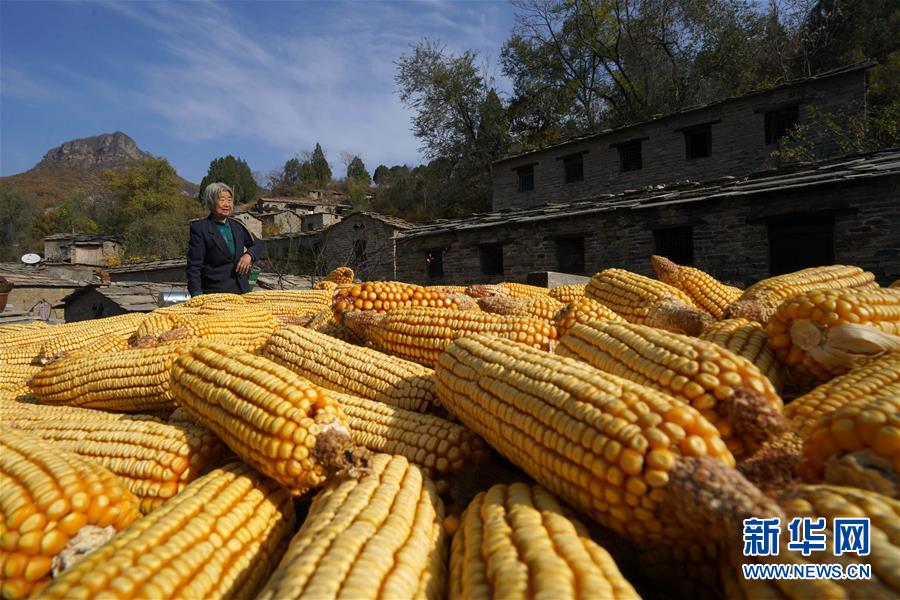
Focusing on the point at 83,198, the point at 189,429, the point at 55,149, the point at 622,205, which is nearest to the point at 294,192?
the point at 83,198

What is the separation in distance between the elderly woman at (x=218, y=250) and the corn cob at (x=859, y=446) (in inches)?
232

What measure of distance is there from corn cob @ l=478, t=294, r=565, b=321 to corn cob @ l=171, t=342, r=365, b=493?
5.79 ft

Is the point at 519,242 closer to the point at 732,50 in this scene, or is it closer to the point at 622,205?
the point at 622,205

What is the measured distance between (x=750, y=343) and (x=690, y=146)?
22.9m

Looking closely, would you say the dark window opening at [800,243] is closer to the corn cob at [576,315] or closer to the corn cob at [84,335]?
the corn cob at [576,315]

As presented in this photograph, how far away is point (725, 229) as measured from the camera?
12484mm

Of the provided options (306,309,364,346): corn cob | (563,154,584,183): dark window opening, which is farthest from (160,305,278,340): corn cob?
(563,154,584,183): dark window opening

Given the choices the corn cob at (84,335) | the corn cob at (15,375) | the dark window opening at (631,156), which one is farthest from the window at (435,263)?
the corn cob at (15,375)

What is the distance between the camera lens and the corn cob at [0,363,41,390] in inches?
128

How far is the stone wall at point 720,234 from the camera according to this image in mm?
10398

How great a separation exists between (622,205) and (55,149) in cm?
17678

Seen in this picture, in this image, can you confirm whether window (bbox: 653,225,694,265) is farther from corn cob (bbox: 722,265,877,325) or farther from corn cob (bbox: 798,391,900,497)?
corn cob (bbox: 798,391,900,497)

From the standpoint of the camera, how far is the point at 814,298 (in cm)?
215

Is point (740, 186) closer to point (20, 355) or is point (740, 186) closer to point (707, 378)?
point (707, 378)
